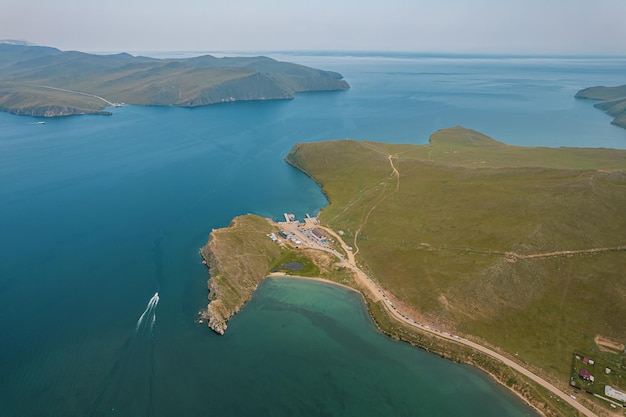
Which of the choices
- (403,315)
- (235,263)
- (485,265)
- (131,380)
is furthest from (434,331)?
(131,380)

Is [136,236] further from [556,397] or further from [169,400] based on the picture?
[556,397]

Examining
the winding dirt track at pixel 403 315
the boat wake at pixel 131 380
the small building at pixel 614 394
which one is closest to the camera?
the boat wake at pixel 131 380

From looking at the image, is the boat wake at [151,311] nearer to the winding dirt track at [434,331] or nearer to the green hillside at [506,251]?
the winding dirt track at [434,331]

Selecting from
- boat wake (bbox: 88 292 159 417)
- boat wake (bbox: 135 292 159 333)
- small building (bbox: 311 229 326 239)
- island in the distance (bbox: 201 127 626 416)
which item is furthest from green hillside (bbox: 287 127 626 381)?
boat wake (bbox: 88 292 159 417)

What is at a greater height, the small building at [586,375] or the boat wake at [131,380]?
the boat wake at [131,380]

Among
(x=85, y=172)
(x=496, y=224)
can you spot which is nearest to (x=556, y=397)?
(x=496, y=224)

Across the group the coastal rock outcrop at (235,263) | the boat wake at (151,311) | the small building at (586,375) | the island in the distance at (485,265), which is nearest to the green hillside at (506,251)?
the island in the distance at (485,265)

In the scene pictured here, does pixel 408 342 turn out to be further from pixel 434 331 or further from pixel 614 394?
pixel 614 394
